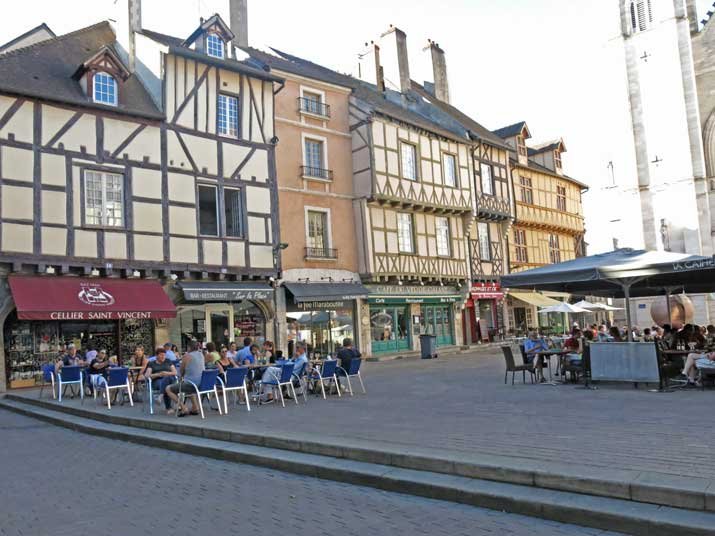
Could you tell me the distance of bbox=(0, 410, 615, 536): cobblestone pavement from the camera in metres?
4.47

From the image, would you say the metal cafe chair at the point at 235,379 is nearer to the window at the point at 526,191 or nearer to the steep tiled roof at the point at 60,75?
the steep tiled roof at the point at 60,75

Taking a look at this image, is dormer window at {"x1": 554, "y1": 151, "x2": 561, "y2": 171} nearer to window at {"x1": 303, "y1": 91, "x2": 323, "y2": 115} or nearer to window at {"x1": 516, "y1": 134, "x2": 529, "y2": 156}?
window at {"x1": 516, "y1": 134, "x2": 529, "y2": 156}

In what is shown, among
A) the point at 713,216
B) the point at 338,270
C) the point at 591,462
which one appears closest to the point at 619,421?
the point at 591,462

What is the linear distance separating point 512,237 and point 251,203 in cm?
1581

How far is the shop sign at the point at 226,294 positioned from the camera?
17734mm

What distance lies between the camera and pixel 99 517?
4875 millimetres

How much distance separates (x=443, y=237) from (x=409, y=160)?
12.0 ft

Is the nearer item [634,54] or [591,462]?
[591,462]

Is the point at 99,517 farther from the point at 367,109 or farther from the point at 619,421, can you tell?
the point at 367,109

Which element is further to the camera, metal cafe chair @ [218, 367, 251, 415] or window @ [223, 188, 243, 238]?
window @ [223, 188, 243, 238]

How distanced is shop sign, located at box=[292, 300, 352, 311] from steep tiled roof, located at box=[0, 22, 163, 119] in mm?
7315

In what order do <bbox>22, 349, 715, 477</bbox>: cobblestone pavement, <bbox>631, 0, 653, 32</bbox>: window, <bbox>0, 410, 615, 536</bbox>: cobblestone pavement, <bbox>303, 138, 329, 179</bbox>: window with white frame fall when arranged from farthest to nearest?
<bbox>631, 0, 653, 32</bbox>: window → <bbox>303, 138, 329, 179</bbox>: window with white frame → <bbox>22, 349, 715, 477</bbox>: cobblestone pavement → <bbox>0, 410, 615, 536</bbox>: cobblestone pavement

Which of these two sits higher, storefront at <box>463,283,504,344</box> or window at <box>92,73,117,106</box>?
window at <box>92,73,117,106</box>

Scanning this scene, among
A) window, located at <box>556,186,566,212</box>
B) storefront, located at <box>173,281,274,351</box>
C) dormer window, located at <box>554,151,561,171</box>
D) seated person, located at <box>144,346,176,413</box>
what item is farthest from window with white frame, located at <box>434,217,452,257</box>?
seated person, located at <box>144,346,176,413</box>
